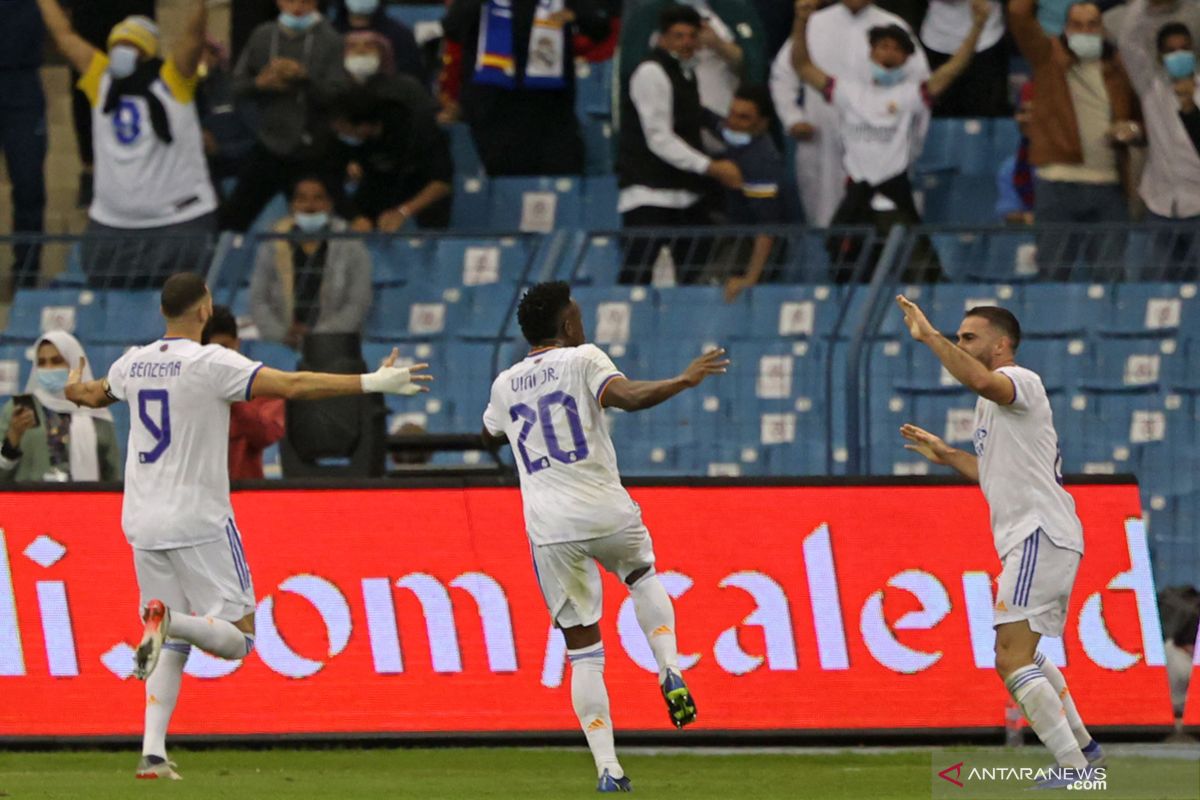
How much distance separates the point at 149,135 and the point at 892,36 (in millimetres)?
5576

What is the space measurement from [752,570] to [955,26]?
6.23 metres

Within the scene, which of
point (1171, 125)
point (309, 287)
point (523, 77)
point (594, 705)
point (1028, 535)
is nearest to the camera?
point (594, 705)

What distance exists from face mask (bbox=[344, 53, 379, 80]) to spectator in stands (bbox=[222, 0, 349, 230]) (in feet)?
0.29

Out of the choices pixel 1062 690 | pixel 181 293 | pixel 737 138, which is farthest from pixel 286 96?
pixel 1062 690

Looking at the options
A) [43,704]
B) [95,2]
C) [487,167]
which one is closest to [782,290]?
[487,167]

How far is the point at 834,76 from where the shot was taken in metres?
15.7

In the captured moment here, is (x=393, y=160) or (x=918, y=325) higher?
(x=918, y=325)

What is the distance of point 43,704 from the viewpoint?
11.9 m

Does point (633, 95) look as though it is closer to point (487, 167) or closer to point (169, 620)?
point (487, 167)

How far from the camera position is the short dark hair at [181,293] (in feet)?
31.8

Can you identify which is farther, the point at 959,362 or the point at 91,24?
the point at 91,24

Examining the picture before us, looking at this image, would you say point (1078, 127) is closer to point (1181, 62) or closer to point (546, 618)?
point (1181, 62)

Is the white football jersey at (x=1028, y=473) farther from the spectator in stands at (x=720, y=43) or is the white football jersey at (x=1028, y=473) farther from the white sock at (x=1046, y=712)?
the spectator in stands at (x=720, y=43)

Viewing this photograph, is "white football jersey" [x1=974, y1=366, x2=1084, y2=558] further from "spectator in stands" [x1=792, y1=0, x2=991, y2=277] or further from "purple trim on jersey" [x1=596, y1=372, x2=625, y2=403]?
"spectator in stands" [x1=792, y1=0, x2=991, y2=277]
